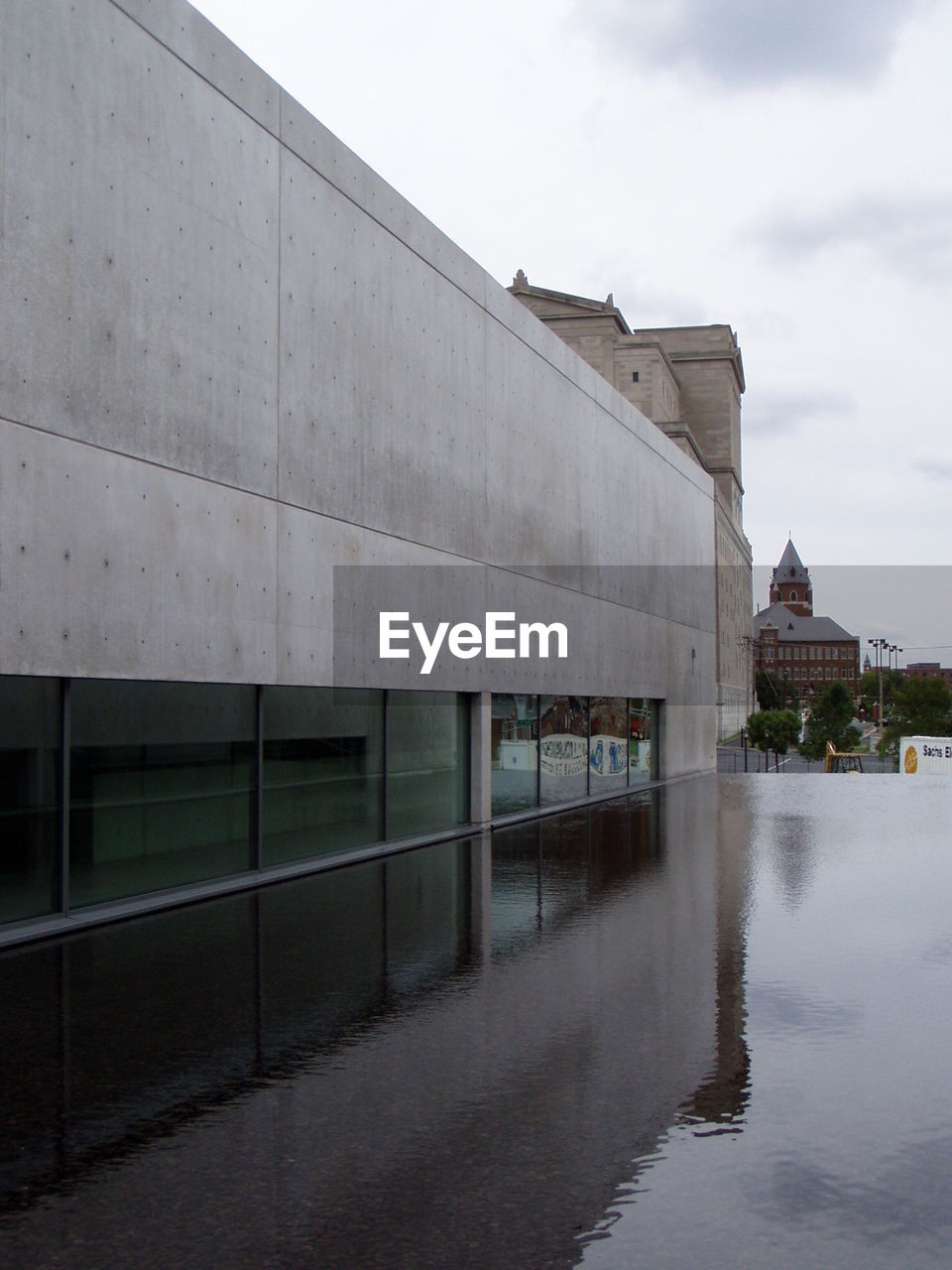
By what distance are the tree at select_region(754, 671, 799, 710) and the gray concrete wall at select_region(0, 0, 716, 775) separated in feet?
392

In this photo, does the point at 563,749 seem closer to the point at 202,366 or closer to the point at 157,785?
the point at 157,785

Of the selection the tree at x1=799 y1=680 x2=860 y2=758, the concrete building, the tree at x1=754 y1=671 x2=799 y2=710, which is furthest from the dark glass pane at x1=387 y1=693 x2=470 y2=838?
the tree at x1=754 y1=671 x2=799 y2=710

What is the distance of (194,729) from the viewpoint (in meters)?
13.2

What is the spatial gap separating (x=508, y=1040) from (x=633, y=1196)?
256 cm

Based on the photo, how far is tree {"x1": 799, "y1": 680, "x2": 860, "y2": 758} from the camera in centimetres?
7575

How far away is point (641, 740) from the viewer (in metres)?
32.2

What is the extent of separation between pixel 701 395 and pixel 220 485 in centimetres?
11431

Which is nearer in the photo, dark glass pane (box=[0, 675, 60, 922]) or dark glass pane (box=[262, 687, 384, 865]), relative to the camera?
dark glass pane (box=[0, 675, 60, 922])

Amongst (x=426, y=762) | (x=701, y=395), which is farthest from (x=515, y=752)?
(x=701, y=395)

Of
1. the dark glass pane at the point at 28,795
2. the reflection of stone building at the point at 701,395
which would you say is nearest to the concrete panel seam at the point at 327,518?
the dark glass pane at the point at 28,795

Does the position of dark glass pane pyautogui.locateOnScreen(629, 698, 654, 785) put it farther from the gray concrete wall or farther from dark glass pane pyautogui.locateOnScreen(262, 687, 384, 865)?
dark glass pane pyautogui.locateOnScreen(262, 687, 384, 865)

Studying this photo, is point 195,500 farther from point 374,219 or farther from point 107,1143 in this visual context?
point 107,1143

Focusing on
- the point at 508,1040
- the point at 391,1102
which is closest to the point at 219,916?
the point at 508,1040

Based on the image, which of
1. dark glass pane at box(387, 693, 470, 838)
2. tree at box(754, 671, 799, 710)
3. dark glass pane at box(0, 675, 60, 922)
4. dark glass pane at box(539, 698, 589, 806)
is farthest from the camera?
tree at box(754, 671, 799, 710)
